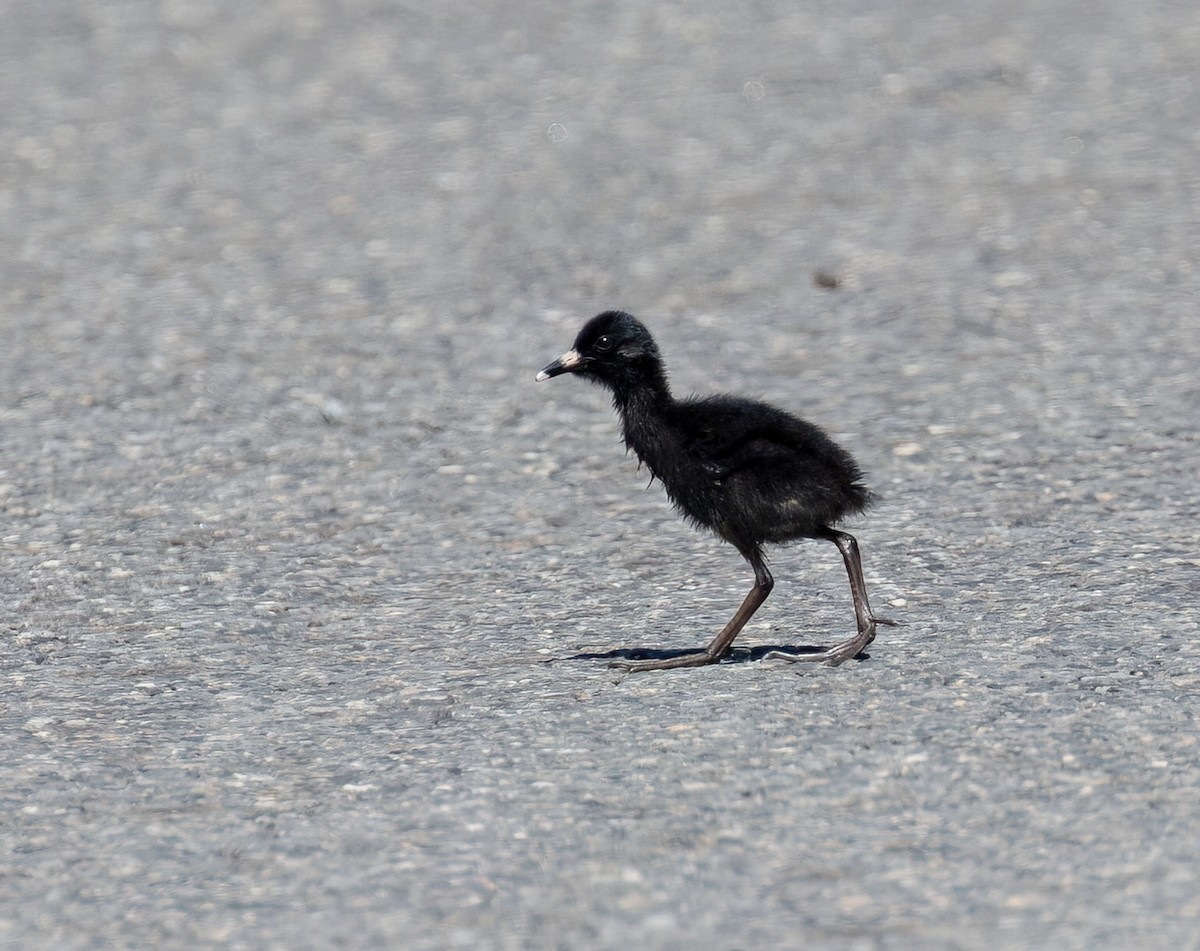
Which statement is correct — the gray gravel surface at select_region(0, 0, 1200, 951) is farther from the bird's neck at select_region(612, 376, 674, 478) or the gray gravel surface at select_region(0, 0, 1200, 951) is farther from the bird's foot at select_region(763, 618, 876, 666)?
the bird's neck at select_region(612, 376, 674, 478)

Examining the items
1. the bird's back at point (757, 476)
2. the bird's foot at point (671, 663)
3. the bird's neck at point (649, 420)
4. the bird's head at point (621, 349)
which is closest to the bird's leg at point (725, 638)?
the bird's foot at point (671, 663)

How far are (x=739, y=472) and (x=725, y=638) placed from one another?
0.52m

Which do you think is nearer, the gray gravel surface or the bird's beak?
the gray gravel surface

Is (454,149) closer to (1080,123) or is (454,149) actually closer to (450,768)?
(1080,123)

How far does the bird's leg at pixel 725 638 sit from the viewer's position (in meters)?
5.67

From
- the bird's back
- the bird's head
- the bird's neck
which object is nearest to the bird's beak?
the bird's head

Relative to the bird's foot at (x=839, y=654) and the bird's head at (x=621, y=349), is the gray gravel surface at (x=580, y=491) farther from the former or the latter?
the bird's head at (x=621, y=349)

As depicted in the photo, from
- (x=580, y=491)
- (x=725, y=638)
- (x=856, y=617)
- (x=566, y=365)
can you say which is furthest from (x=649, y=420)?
(x=580, y=491)

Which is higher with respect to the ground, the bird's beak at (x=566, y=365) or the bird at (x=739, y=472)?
the bird's beak at (x=566, y=365)

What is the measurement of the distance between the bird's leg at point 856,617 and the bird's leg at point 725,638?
15cm

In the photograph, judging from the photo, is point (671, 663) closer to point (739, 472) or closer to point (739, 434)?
point (739, 472)

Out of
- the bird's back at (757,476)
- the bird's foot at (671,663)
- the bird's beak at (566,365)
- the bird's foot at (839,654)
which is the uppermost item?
the bird's beak at (566,365)

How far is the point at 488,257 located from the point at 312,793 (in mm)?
6232

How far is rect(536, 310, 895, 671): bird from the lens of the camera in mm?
5637
